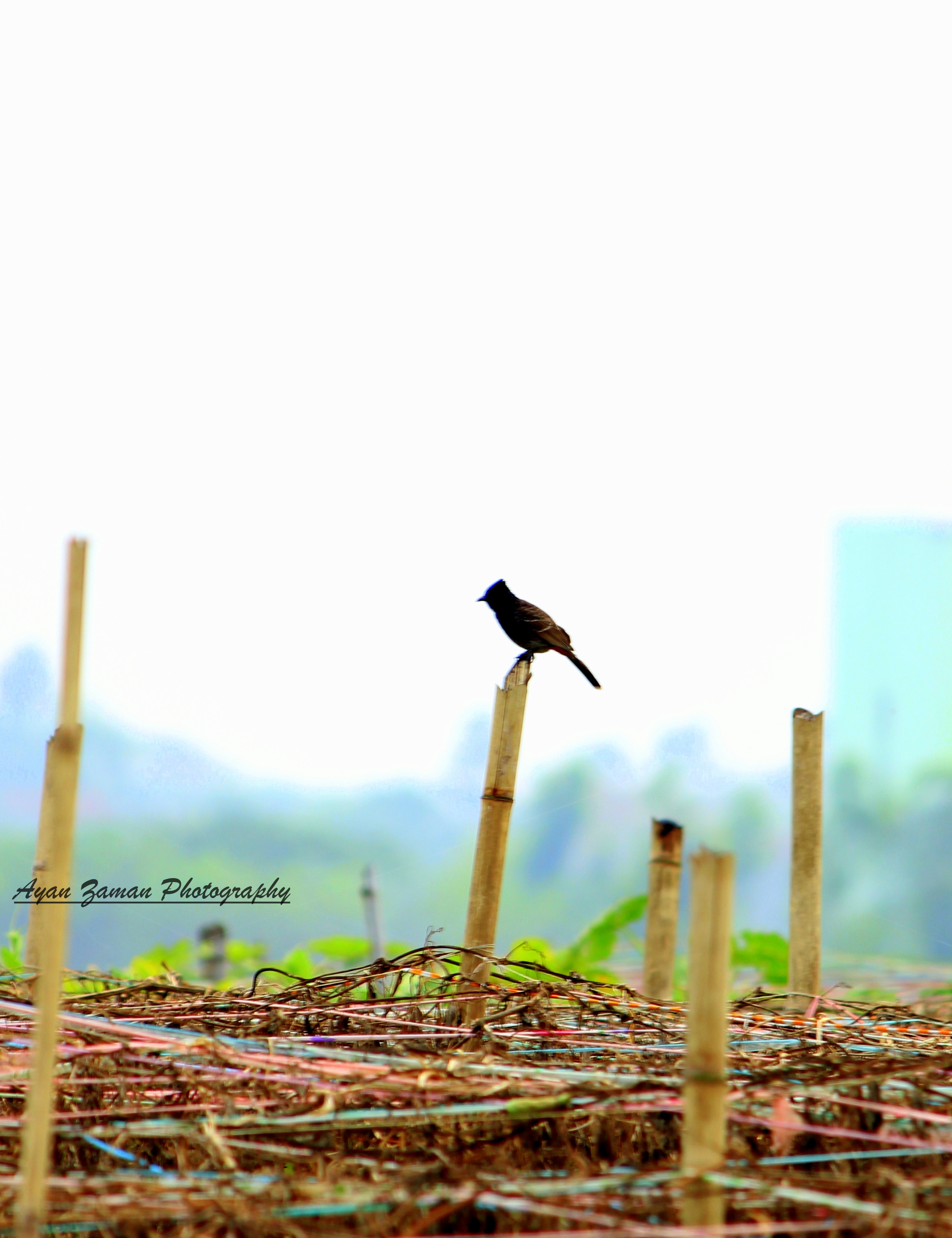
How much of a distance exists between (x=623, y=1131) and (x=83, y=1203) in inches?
31.5

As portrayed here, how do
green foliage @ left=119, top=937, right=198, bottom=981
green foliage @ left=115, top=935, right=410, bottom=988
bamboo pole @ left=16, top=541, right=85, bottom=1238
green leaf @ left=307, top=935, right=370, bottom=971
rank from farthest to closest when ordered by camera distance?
green leaf @ left=307, top=935, right=370, bottom=971, green foliage @ left=115, top=935, right=410, bottom=988, green foliage @ left=119, top=937, right=198, bottom=981, bamboo pole @ left=16, top=541, right=85, bottom=1238

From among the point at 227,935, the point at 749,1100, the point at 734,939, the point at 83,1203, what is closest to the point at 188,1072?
the point at 83,1203

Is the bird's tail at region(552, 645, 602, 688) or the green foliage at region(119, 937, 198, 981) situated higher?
the bird's tail at region(552, 645, 602, 688)

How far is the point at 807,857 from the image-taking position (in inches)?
137

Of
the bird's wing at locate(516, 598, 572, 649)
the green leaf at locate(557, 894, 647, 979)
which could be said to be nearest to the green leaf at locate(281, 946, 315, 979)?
the green leaf at locate(557, 894, 647, 979)

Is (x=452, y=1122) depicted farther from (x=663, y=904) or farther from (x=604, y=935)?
(x=604, y=935)

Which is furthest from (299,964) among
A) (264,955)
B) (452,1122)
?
(452,1122)

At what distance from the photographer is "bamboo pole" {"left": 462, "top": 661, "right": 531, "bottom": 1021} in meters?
2.87

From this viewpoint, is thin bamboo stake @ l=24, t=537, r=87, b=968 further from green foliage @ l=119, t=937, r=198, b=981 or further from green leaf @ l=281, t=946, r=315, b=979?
green leaf @ l=281, t=946, r=315, b=979

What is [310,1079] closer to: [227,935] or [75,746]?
[75,746]

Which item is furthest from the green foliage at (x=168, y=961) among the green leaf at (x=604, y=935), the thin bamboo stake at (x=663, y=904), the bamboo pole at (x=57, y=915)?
the bamboo pole at (x=57, y=915)

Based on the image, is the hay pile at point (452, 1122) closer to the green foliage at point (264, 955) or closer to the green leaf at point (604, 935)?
the green leaf at point (604, 935)

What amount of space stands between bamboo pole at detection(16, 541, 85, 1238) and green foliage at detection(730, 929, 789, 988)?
13.2 ft

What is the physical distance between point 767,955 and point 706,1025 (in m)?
3.91
